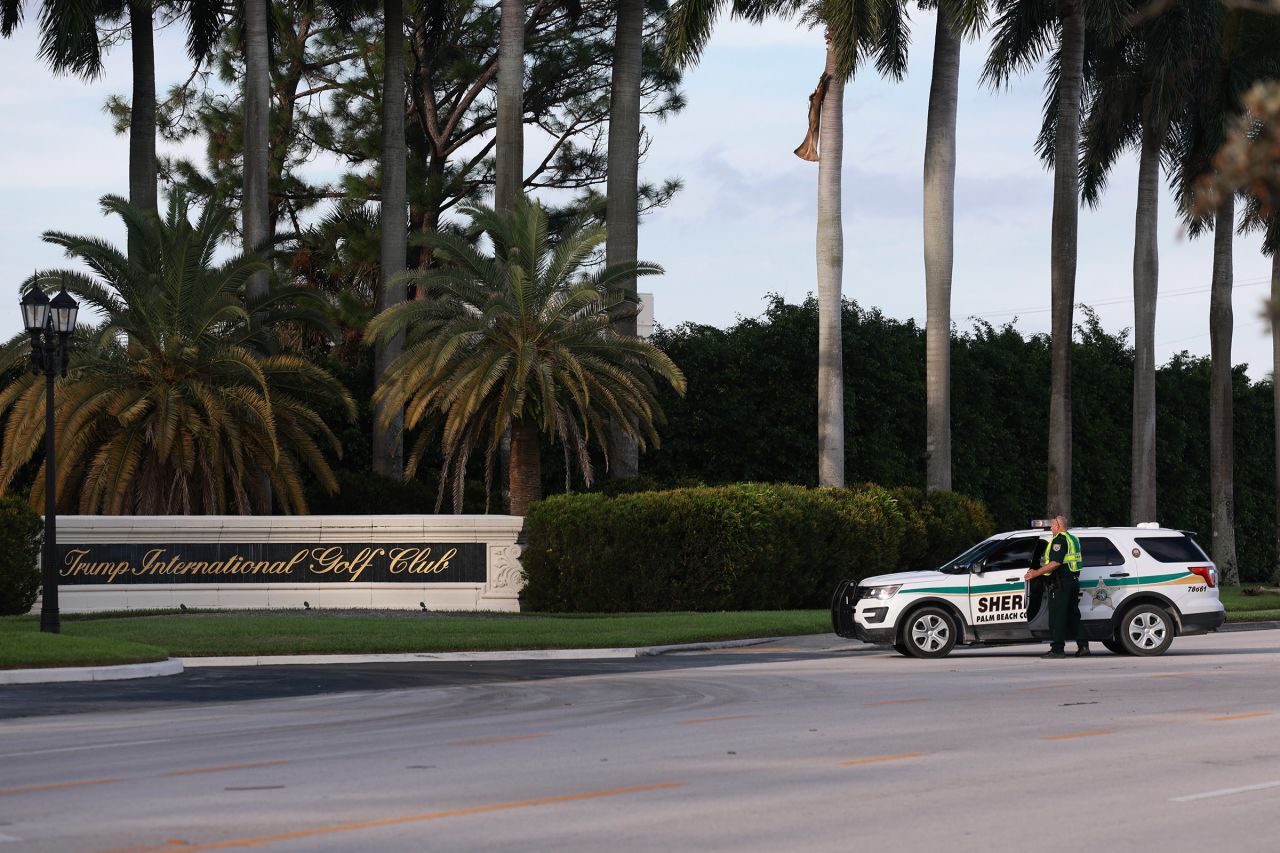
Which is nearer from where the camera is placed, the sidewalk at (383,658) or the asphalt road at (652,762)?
the asphalt road at (652,762)

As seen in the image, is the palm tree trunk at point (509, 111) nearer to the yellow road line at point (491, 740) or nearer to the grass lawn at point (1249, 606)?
the grass lawn at point (1249, 606)

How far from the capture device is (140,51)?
39.9 metres

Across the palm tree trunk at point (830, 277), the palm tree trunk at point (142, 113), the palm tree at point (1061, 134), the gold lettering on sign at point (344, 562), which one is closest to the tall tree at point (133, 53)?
the palm tree trunk at point (142, 113)

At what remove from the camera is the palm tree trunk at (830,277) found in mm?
36531

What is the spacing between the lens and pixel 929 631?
21.6 metres

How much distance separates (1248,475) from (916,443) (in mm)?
17371

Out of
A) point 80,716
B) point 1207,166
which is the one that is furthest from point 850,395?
point 80,716

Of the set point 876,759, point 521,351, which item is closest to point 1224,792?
point 876,759

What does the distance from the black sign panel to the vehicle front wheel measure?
49.3 feet

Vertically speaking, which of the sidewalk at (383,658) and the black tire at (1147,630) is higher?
the black tire at (1147,630)

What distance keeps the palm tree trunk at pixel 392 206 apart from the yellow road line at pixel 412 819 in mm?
29153

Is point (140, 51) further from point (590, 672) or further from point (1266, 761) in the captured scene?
point (1266, 761)

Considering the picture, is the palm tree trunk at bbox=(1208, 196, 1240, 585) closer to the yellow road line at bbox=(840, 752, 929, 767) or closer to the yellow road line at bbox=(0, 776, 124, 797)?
the yellow road line at bbox=(840, 752, 929, 767)

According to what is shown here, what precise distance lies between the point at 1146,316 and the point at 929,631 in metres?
25.9
